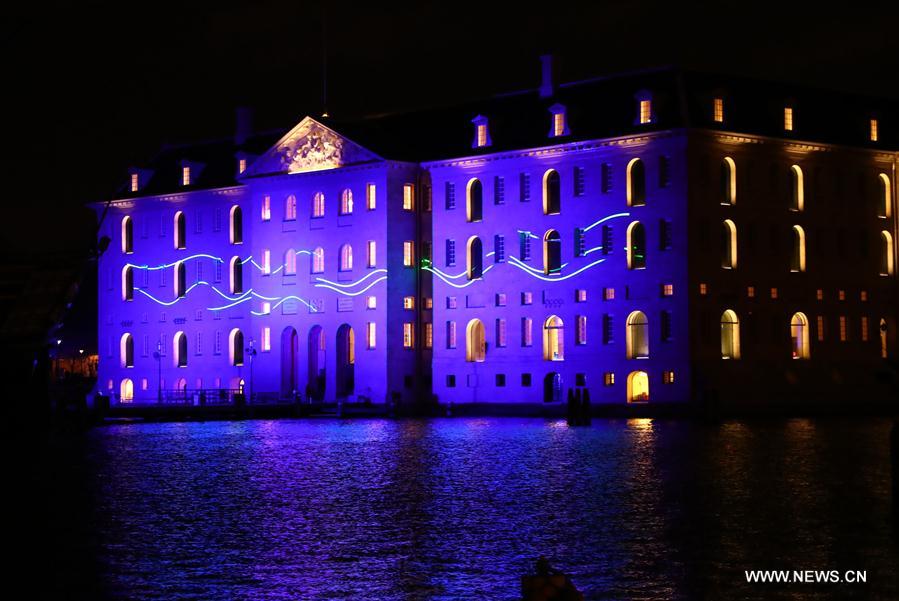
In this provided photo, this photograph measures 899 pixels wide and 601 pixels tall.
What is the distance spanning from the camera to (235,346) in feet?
295

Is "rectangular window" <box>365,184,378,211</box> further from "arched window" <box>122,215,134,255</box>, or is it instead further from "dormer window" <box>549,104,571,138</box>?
"arched window" <box>122,215,134,255</box>

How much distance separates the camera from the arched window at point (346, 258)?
271ft

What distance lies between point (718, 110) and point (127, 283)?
4171cm

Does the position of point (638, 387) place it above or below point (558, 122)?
below

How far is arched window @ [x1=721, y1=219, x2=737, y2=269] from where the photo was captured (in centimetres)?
7356

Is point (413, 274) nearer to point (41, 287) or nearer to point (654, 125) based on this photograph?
point (654, 125)

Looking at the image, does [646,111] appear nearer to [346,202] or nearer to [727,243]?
[727,243]

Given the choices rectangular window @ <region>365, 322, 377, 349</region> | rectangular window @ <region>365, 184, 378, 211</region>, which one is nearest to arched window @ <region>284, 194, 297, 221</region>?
rectangular window @ <region>365, 184, 378, 211</region>

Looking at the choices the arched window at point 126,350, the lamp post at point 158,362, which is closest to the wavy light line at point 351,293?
the lamp post at point 158,362

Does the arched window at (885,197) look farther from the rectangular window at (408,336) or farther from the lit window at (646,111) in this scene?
the rectangular window at (408,336)

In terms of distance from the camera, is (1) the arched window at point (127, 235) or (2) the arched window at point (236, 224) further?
(1) the arched window at point (127, 235)

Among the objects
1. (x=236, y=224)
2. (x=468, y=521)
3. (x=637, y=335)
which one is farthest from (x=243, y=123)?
(x=468, y=521)

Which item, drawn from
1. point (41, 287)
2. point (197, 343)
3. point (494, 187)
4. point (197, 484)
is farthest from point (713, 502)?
point (197, 343)

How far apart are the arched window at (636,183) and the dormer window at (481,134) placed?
9183mm
